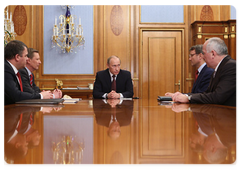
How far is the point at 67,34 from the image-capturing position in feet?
20.6

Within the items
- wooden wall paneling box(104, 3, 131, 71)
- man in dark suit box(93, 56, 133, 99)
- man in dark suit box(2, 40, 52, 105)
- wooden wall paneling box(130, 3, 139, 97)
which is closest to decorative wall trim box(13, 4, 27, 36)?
wooden wall paneling box(104, 3, 131, 71)

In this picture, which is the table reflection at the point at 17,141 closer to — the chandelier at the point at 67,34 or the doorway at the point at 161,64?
the chandelier at the point at 67,34

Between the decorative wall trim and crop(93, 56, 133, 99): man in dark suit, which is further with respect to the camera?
the decorative wall trim

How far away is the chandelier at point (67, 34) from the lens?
6.29 meters

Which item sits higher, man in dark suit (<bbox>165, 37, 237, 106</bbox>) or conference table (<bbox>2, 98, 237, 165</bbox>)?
man in dark suit (<bbox>165, 37, 237, 106</bbox>)

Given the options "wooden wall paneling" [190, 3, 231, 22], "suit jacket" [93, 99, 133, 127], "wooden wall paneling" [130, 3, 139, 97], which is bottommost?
"suit jacket" [93, 99, 133, 127]

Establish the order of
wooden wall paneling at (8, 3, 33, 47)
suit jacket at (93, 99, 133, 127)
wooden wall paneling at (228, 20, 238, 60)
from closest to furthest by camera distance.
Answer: suit jacket at (93, 99, 133, 127) < wooden wall paneling at (228, 20, 238, 60) < wooden wall paneling at (8, 3, 33, 47)

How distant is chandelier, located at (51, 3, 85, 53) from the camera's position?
248 inches

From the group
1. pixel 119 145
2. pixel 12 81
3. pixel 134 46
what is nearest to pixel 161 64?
pixel 134 46

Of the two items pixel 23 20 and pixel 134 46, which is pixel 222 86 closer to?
pixel 134 46

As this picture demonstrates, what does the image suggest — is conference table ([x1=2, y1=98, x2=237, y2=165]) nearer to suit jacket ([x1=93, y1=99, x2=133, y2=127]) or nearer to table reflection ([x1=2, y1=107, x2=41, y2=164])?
table reflection ([x1=2, y1=107, x2=41, y2=164])

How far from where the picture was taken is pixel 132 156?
25.1 inches

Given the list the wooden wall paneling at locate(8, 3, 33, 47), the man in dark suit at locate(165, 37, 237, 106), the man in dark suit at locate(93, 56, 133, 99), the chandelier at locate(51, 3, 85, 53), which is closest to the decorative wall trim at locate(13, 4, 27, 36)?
the wooden wall paneling at locate(8, 3, 33, 47)

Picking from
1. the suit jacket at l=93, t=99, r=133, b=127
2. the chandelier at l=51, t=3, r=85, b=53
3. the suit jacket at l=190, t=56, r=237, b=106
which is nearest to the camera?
the suit jacket at l=93, t=99, r=133, b=127
